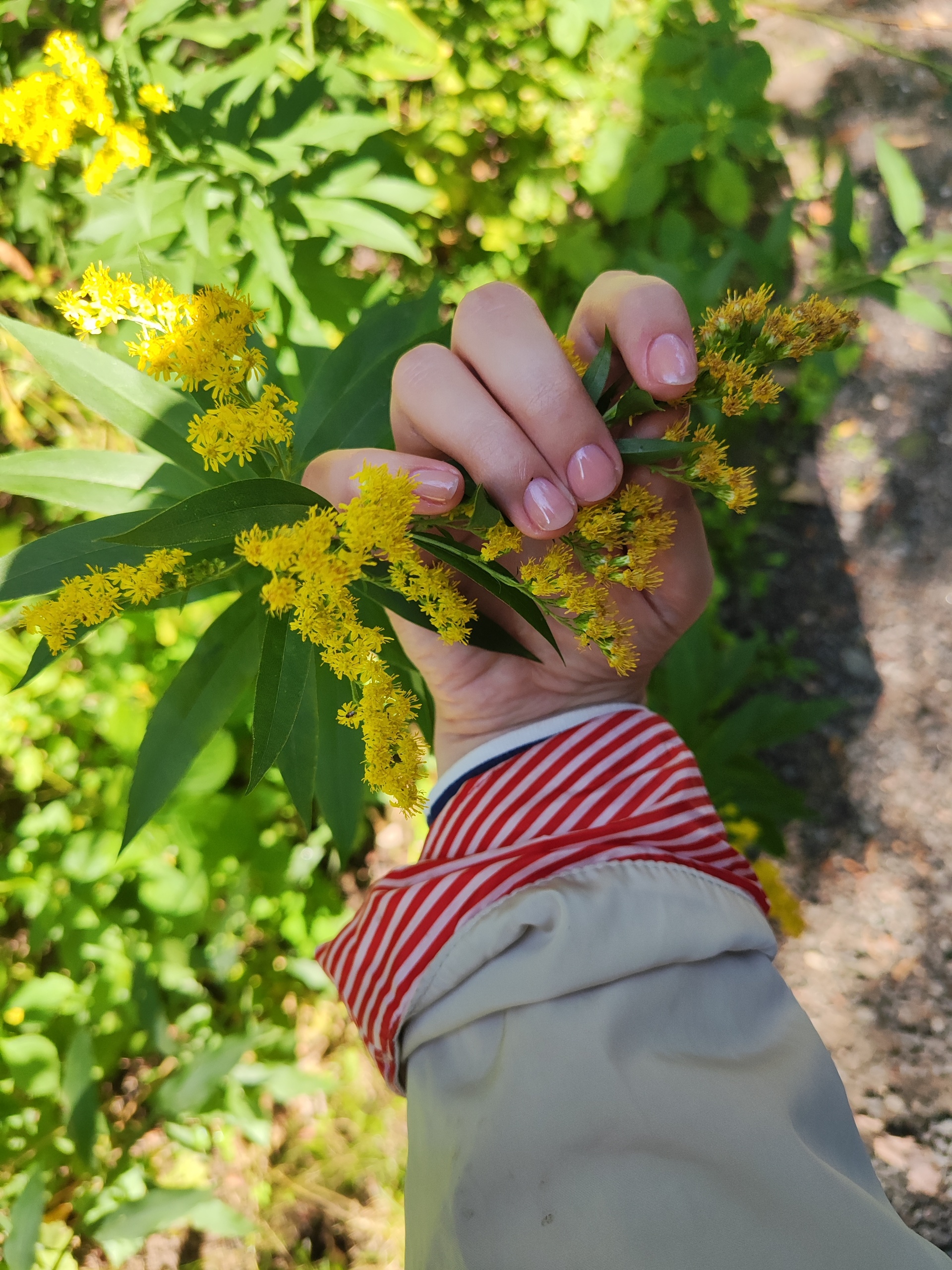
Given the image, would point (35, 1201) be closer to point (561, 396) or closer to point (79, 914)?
point (79, 914)

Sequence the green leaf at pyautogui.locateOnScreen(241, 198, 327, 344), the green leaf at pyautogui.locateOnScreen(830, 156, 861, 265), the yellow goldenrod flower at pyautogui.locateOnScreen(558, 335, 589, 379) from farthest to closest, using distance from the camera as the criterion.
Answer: the green leaf at pyautogui.locateOnScreen(830, 156, 861, 265) → the green leaf at pyautogui.locateOnScreen(241, 198, 327, 344) → the yellow goldenrod flower at pyautogui.locateOnScreen(558, 335, 589, 379)

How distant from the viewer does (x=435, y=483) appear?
1.06 meters

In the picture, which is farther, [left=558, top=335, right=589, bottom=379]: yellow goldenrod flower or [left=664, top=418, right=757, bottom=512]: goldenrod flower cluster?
[left=558, top=335, right=589, bottom=379]: yellow goldenrod flower

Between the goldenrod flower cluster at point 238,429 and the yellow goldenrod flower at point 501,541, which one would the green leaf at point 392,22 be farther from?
the yellow goldenrod flower at point 501,541

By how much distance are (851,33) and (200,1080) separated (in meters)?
4.92

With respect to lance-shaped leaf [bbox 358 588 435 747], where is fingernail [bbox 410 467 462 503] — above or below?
above

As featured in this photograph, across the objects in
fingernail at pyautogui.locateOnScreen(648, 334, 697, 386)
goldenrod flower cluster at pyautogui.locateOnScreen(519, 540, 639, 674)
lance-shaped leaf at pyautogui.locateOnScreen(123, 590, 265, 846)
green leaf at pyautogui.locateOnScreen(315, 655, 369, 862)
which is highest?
fingernail at pyautogui.locateOnScreen(648, 334, 697, 386)

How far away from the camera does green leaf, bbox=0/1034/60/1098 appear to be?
2.19m

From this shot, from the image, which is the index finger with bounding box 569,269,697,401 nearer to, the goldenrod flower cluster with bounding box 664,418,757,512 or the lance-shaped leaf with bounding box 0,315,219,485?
the goldenrod flower cluster with bounding box 664,418,757,512

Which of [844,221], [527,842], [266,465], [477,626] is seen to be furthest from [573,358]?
[844,221]

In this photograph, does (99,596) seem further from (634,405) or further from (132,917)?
(132,917)

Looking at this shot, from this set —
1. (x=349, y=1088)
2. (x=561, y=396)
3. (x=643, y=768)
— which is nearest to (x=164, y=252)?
(x=561, y=396)

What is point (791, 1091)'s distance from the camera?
3.30 feet

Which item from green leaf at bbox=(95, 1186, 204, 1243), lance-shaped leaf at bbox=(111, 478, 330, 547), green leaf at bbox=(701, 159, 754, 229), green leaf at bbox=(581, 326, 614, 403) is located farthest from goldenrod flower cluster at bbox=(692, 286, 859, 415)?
green leaf at bbox=(95, 1186, 204, 1243)
